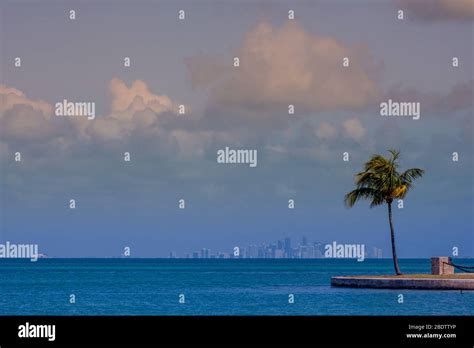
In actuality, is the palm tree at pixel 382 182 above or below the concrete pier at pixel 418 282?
above

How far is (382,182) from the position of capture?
259 ft

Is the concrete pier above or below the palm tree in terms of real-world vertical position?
below

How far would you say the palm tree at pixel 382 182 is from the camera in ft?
258

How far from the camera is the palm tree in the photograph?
78.7 meters
